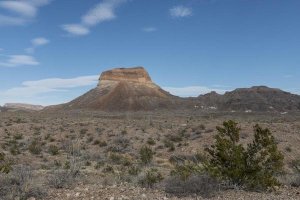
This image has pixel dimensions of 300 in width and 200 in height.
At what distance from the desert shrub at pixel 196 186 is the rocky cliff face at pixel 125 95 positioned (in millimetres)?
101348

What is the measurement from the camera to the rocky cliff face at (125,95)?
114938mm

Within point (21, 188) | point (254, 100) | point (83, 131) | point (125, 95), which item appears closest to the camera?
point (21, 188)

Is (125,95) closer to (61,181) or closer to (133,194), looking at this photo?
(61,181)

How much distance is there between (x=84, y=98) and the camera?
12631 centimetres

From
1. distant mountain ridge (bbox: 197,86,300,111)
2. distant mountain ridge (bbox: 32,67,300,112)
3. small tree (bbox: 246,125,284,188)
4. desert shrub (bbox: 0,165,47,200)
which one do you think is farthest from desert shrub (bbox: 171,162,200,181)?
distant mountain ridge (bbox: 197,86,300,111)

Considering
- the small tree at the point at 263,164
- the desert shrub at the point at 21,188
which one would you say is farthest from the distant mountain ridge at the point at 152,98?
the desert shrub at the point at 21,188

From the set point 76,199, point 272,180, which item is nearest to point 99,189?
point 76,199

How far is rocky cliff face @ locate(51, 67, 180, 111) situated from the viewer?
11494 centimetres

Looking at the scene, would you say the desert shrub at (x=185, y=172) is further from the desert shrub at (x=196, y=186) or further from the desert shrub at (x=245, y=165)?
the desert shrub at (x=245, y=165)

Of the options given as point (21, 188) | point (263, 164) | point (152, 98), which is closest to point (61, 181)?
point (21, 188)

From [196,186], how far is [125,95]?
362ft

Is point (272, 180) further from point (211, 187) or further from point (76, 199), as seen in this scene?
point (76, 199)

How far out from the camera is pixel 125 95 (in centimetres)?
12006

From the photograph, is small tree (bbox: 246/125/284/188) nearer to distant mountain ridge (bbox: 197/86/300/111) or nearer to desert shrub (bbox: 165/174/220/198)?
desert shrub (bbox: 165/174/220/198)
